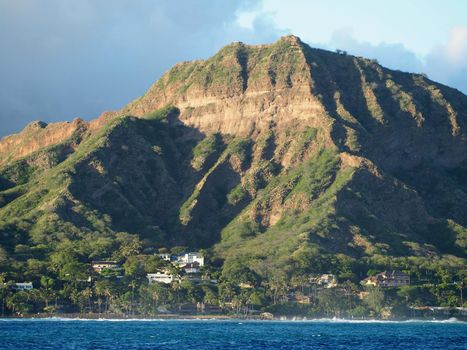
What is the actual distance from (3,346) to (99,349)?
1805cm

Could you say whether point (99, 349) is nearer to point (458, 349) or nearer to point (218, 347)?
point (218, 347)

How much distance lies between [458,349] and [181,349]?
4611cm

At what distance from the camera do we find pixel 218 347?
198375 mm

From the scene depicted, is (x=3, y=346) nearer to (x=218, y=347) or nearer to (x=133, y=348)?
(x=133, y=348)

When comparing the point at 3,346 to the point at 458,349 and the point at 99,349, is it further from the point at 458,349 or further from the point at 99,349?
the point at 458,349

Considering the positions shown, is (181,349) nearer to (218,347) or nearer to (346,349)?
(218,347)

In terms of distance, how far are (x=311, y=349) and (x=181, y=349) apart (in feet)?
69.8

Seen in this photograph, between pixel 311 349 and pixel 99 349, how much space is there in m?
34.5

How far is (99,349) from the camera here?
620 feet

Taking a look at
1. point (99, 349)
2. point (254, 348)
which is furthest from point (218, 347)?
point (99, 349)

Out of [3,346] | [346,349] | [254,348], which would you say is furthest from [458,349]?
[3,346]

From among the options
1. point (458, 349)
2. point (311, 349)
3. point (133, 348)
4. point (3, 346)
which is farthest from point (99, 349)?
point (458, 349)

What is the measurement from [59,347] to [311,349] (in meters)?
40.8

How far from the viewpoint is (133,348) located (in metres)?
192
